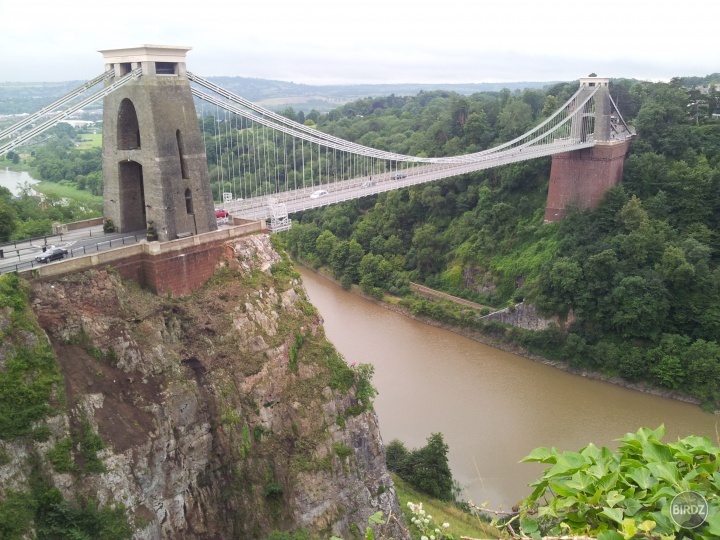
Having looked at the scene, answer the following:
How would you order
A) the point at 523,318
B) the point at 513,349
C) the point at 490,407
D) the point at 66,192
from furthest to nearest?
1. the point at 66,192
2. the point at 523,318
3. the point at 513,349
4. the point at 490,407

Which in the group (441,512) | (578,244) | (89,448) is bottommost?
(441,512)

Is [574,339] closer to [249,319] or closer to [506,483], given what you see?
[506,483]

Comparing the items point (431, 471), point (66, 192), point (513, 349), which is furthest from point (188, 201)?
point (66, 192)

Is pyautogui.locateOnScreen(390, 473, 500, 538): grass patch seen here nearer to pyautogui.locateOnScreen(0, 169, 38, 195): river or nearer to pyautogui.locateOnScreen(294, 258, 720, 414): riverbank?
pyautogui.locateOnScreen(294, 258, 720, 414): riverbank

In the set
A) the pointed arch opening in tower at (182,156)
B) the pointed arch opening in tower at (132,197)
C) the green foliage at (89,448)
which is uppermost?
the pointed arch opening in tower at (182,156)

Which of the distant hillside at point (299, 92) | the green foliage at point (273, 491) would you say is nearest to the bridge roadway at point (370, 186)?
the green foliage at point (273, 491)

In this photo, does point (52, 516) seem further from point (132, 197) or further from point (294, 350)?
point (132, 197)

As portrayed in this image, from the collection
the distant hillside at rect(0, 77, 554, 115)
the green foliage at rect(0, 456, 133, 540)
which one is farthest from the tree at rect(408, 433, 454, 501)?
the distant hillside at rect(0, 77, 554, 115)

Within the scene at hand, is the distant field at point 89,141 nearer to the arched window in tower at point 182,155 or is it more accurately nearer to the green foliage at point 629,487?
the arched window in tower at point 182,155
